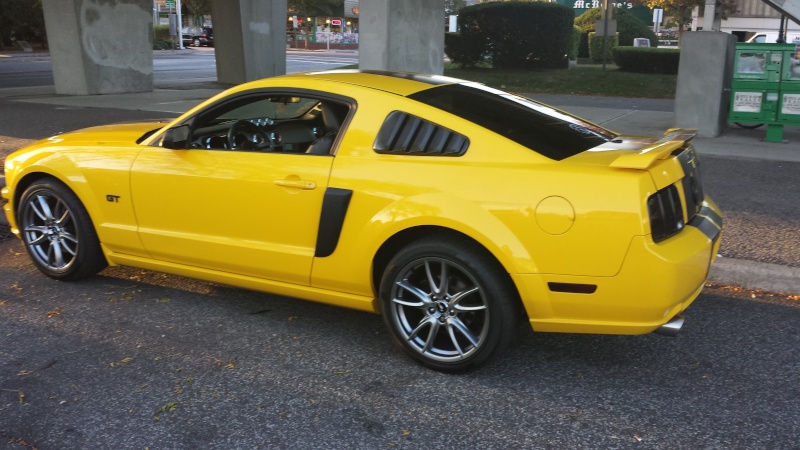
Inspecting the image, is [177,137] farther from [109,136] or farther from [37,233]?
[37,233]

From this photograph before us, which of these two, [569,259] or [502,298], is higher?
[569,259]

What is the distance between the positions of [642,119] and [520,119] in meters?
10.3

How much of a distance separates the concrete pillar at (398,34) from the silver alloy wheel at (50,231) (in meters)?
9.69

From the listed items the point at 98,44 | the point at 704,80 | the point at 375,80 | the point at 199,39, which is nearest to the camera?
the point at 375,80

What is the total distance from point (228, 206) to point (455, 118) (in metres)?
1.46

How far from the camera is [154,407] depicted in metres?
3.58

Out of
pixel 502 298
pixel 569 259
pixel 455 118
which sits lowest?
pixel 502 298

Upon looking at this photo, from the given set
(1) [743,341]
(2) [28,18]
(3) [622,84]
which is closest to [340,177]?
(1) [743,341]

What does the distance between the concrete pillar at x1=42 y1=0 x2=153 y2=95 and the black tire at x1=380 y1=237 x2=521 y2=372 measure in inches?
639

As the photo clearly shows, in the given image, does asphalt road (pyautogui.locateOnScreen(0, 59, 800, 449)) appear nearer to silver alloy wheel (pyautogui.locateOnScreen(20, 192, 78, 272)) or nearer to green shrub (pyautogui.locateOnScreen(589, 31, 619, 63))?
silver alloy wheel (pyautogui.locateOnScreen(20, 192, 78, 272))

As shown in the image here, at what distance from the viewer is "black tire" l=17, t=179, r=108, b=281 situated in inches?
199

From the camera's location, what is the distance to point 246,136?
493cm

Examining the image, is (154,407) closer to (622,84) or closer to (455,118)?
(455,118)

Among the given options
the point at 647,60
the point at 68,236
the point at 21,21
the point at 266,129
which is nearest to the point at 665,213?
the point at 266,129
